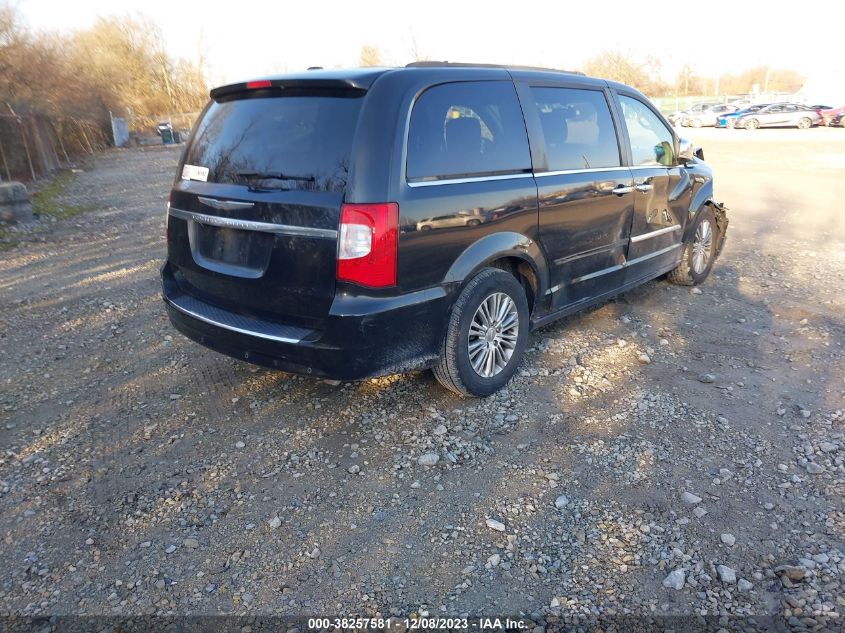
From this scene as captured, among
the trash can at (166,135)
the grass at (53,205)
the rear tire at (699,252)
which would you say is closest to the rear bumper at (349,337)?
the rear tire at (699,252)

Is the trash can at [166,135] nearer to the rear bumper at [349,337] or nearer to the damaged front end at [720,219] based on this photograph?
the damaged front end at [720,219]

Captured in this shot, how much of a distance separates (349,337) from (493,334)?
1101mm

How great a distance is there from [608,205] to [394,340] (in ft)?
7.06

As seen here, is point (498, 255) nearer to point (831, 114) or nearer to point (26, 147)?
point (26, 147)

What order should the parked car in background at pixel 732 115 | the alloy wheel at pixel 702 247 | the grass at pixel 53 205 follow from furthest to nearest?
the parked car in background at pixel 732 115 → the grass at pixel 53 205 → the alloy wheel at pixel 702 247

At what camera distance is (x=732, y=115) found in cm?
3634

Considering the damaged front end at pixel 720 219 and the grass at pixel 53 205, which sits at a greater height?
the damaged front end at pixel 720 219

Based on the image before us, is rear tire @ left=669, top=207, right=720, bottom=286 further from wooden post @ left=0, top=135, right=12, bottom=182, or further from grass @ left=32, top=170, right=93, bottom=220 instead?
wooden post @ left=0, top=135, right=12, bottom=182

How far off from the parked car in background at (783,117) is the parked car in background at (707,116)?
119 inches

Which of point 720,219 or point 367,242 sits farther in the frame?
point 720,219

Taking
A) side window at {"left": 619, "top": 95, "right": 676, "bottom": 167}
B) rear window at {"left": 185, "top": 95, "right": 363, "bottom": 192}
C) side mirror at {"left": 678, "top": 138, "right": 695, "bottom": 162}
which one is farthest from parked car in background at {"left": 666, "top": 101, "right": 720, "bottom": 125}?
rear window at {"left": 185, "top": 95, "right": 363, "bottom": 192}

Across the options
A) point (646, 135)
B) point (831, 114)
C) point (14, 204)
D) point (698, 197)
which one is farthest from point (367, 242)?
point (831, 114)

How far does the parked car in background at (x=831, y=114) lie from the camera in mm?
31263

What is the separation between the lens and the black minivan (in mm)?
3098
